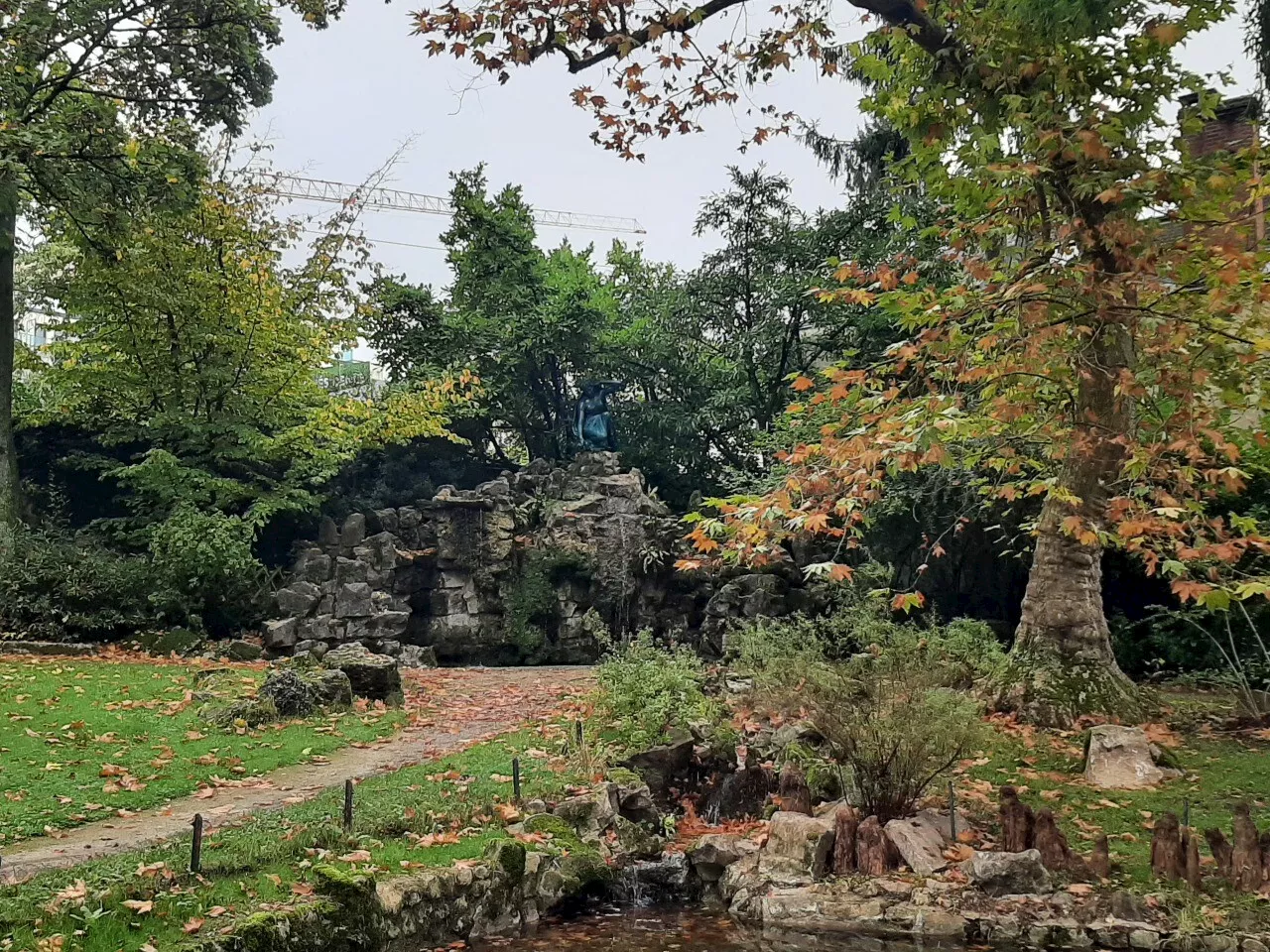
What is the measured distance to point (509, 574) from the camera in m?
19.6

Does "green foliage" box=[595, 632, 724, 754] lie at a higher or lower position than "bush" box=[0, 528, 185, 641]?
lower

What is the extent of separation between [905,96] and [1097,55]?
144 cm

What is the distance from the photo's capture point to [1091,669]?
1037 cm

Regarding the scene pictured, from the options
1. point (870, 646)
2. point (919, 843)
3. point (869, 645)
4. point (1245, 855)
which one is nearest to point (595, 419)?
point (869, 645)

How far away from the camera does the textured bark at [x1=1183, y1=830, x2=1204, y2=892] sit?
6.08 metres

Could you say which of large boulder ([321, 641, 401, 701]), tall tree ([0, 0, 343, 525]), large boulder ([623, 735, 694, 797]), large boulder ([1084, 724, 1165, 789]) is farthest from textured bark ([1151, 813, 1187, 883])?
tall tree ([0, 0, 343, 525])

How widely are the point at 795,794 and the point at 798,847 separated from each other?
2.41 ft

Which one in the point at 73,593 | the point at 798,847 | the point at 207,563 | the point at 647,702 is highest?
the point at 207,563

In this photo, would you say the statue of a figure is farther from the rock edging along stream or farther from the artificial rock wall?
the rock edging along stream

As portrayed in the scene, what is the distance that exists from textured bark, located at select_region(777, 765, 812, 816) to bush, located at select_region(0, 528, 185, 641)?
12.8 metres

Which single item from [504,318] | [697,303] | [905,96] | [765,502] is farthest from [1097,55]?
[504,318]

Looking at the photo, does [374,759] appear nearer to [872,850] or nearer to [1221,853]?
[872,850]

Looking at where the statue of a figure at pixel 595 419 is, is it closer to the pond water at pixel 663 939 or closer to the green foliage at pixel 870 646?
the green foliage at pixel 870 646

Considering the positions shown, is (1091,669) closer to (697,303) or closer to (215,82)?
(697,303)
